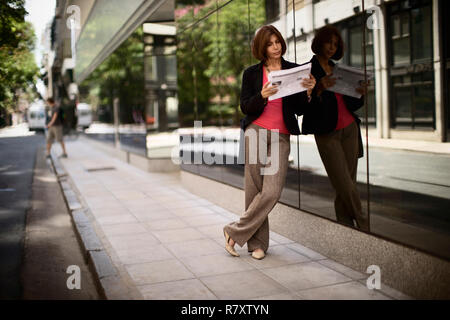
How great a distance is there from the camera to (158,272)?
4.53 meters

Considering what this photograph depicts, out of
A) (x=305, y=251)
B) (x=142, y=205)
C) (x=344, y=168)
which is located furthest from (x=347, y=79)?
(x=142, y=205)

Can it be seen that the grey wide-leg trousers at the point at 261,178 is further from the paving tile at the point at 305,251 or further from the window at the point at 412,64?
the window at the point at 412,64

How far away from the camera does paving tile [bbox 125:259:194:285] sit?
434 cm

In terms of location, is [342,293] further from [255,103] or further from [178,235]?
[178,235]

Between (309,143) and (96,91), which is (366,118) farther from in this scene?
(96,91)

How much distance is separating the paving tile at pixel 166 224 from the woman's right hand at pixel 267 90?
2.62 m

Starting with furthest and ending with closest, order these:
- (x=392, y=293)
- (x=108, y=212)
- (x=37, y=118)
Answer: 1. (x=37, y=118)
2. (x=108, y=212)
3. (x=392, y=293)

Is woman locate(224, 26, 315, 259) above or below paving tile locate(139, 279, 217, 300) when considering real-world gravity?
above

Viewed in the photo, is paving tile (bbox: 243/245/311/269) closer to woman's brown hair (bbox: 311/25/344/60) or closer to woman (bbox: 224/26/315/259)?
woman (bbox: 224/26/315/259)

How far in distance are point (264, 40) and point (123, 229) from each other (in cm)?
312

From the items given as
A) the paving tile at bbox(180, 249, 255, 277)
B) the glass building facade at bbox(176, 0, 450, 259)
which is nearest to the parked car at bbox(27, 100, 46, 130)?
the glass building facade at bbox(176, 0, 450, 259)

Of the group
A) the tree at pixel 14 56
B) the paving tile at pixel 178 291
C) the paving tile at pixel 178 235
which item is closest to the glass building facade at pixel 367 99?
the paving tile at pixel 178 235

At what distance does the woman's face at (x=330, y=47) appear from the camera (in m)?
4.53

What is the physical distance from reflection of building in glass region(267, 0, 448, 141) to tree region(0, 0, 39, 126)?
327 cm
